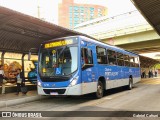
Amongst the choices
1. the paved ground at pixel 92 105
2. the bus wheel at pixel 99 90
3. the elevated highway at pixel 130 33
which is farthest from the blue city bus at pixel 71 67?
the elevated highway at pixel 130 33

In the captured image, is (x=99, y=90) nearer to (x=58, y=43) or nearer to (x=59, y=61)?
(x=59, y=61)

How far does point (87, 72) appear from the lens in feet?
41.3

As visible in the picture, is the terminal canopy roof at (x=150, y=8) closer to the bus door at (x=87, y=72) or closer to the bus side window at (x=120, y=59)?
the bus side window at (x=120, y=59)

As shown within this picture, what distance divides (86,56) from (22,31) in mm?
4286

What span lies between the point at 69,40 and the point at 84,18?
377 ft

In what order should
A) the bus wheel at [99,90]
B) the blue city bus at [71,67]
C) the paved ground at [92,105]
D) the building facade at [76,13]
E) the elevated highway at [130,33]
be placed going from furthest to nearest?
the building facade at [76,13], the elevated highway at [130,33], the bus wheel at [99,90], the blue city bus at [71,67], the paved ground at [92,105]

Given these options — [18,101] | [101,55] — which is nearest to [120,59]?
[101,55]

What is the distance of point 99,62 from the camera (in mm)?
14328

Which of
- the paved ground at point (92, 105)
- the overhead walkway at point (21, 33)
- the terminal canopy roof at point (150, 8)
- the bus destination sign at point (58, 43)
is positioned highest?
the terminal canopy roof at point (150, 8)

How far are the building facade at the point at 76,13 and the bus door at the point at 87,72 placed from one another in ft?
367

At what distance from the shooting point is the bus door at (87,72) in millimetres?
12219

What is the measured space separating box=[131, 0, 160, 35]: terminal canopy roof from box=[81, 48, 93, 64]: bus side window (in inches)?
195

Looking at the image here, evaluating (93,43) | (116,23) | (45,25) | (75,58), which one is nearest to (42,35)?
(45,25)

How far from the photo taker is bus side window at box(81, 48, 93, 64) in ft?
40.6
